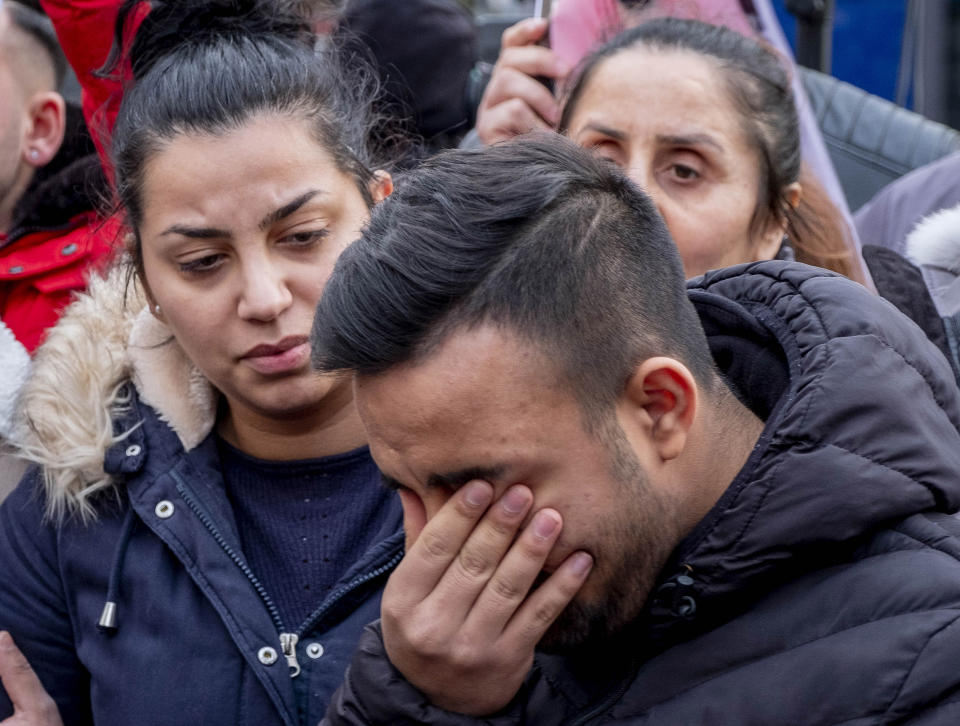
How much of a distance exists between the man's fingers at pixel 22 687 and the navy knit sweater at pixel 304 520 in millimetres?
479

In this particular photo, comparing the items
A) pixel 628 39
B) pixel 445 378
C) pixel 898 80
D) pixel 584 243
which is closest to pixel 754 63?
pixel 628 39

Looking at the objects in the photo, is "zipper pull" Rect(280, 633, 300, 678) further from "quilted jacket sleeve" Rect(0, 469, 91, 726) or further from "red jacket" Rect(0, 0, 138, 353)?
"red jacket" Rect(0, 0, 138, 353)

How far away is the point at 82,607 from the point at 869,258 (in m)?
1.92

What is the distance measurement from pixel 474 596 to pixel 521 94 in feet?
5.52

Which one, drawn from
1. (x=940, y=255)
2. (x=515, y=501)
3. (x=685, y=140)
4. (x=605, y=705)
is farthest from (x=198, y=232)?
(x=940, y=255)

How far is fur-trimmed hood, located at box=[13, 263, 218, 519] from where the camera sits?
8.30 feet

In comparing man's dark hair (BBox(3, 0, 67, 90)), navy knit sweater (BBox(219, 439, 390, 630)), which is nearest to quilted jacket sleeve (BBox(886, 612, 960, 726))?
navy knit sweater (BBox(219, 439, 390, 630))

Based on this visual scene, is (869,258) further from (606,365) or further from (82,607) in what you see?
(82,607)

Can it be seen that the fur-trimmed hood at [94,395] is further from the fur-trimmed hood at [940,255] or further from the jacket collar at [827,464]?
the fur-trimmed hood at [940,255]

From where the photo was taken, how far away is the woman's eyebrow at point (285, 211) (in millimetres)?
2344

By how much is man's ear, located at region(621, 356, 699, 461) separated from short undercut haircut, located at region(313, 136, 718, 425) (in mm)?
26

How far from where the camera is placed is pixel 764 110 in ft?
9.33

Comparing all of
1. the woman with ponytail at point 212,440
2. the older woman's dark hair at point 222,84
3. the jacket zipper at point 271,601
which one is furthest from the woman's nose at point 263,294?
the jacket zipper at point 271,601

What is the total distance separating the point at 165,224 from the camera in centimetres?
240
